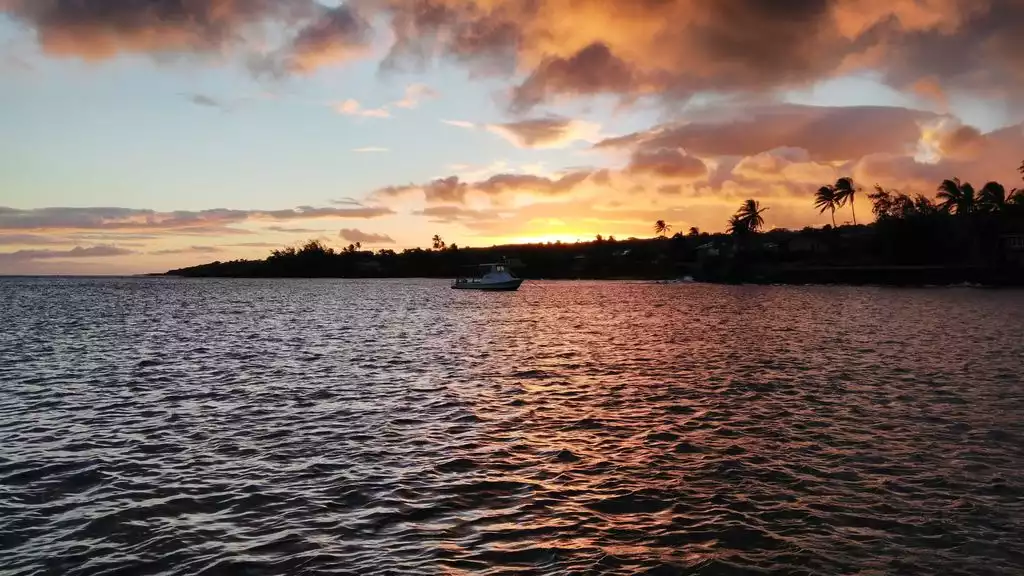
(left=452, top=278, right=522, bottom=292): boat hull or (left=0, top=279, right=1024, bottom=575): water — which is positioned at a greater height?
(left=452, top=278, right=522, bottom=292): boat hull

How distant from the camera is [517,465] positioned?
16406 millimetres

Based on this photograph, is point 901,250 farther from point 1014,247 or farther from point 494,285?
point 494,285

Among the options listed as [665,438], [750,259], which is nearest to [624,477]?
[665,438]

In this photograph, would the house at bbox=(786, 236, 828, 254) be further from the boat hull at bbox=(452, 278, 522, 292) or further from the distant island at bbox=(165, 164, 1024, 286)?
the boat hull at bbox=(452, 278, 522, 292)

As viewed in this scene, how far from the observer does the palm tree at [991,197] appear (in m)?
153

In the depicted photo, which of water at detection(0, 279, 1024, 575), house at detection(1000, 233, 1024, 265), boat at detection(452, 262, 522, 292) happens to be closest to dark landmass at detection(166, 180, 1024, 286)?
house at detection(1000, 233, 1024, 265)

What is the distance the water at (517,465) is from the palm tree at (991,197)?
146101 mm

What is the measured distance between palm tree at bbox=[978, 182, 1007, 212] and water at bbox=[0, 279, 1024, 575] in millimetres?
146101

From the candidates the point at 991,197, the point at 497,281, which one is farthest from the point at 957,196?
the point at 497,281

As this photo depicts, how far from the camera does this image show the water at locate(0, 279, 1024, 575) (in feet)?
36.6

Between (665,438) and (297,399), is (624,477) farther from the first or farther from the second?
(297,399)

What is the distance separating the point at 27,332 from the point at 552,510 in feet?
204

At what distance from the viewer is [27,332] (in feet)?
187

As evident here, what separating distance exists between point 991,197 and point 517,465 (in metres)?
181
